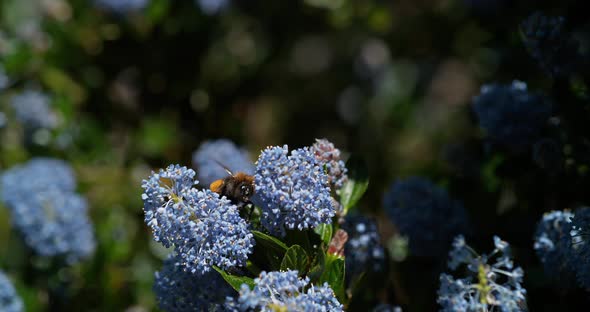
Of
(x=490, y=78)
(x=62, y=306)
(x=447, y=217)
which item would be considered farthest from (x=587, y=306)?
(x=62, y=306)

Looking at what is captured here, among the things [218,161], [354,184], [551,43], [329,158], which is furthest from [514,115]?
[218,161]

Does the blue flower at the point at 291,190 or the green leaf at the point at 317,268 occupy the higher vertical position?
A: the blue flower at the point at 291,190

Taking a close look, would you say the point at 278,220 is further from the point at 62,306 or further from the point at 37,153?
the point at 37,153

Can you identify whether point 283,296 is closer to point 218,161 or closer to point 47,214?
point 218,161

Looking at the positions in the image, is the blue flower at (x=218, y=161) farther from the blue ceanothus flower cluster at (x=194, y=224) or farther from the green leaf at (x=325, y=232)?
the blue ceanothus flower cluster at (x=194, y=224)

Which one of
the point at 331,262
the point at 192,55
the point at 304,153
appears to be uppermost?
the point at 192,55

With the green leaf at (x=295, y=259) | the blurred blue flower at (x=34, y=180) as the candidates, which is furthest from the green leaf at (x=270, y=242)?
the blurred blue flower at (x=34, y=180)

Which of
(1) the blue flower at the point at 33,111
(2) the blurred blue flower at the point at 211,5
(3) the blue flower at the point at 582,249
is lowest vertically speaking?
(3) the blue flower at the point at 582,249

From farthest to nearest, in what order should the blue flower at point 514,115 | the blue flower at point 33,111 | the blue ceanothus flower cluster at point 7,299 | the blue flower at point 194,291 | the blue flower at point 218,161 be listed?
the blue flower at point 33,111 → the blue flower at point 218,161 → the blue ceanothus flower cluster at point 7,299 → the blue flower at point 514,115 → the blue flower at point 194,291
